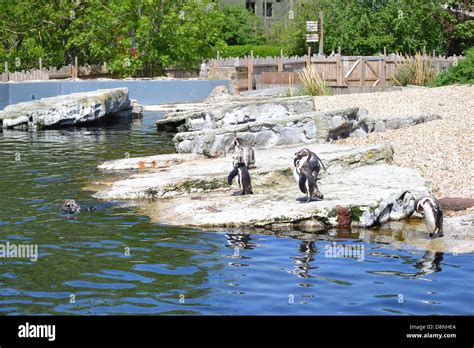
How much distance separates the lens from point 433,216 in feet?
32.4

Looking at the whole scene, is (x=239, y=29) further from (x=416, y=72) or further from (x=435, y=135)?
(x=435, y=135)

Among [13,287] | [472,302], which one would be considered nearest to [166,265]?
[13,287]

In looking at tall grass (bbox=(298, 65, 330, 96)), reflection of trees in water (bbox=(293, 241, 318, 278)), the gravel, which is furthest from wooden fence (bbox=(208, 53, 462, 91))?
reflection of trees in water (bbox=(293, 241, 318, 278))

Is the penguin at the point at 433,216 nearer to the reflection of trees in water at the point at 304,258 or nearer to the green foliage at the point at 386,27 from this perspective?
the reflection of trees in water at the point at 304,258

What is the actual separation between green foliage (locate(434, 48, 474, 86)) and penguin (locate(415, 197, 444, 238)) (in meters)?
15.7

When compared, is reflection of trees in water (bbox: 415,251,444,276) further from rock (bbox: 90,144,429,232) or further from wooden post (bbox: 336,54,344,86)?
wooden post (bbox: 336,54,344,86)

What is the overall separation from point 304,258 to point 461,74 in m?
18.5

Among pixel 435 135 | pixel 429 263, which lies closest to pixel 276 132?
pixel 435 135

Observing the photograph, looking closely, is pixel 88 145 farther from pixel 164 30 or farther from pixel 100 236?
pixel 164 30

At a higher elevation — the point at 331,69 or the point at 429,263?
the point at 331,69

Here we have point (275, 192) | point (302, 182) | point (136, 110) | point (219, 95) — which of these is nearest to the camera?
point (302, 182)

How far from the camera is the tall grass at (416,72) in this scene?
30125 millimetres

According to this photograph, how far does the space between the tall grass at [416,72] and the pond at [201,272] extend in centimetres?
1987

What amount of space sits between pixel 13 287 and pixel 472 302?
439 centimetres
